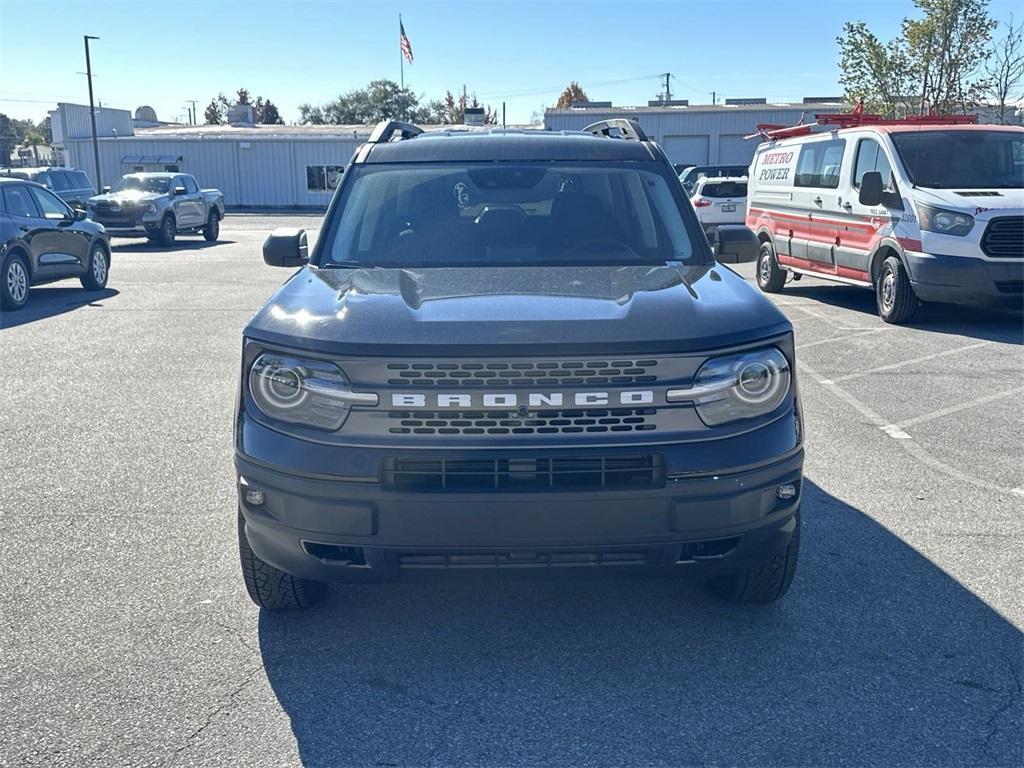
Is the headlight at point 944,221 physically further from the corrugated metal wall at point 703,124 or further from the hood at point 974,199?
the corrugated metal wall at point 703,124

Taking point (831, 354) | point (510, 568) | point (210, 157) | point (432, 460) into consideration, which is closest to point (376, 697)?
point (510, 568)

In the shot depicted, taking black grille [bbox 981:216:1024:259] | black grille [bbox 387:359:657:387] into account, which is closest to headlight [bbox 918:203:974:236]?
black grille [bbox 981:216:1024:259]

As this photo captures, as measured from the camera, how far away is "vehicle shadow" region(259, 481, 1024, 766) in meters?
2.97

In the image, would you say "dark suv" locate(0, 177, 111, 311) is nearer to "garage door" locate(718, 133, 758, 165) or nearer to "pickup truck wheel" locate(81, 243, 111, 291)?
"pickup truck wheel" locate(81, 243, 111, 291)

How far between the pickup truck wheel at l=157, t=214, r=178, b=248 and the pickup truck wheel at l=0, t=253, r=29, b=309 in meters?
10.4

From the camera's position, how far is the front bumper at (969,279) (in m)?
9.82

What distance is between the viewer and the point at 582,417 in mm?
3148

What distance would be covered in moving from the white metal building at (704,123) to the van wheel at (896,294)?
3090cm

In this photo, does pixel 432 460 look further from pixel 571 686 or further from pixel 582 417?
pixel 571 686

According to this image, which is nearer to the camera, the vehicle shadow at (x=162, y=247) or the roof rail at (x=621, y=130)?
the roof rail at (x=621, y=130)

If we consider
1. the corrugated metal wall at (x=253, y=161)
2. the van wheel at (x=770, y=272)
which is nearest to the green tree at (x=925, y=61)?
the van wheel at (x=770, y=272)

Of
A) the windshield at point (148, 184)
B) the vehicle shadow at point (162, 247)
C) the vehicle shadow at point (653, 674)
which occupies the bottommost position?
the vehicle shadow at point (162, 247)

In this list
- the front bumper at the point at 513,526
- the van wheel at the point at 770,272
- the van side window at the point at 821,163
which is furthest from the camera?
the van wheel at the point at 770,272

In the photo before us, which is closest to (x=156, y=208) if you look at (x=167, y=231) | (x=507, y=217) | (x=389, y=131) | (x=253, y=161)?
(x=167, y=231)
